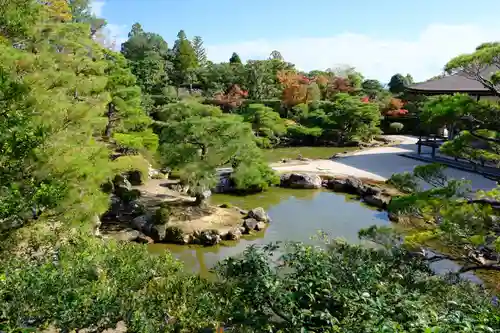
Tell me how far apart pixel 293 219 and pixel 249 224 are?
155 cm

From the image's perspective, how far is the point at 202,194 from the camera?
426 inches

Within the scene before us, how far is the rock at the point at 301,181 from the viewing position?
1433 centimetres

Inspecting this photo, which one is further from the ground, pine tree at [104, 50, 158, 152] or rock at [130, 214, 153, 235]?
pine tree at [104, 50, 158, 152]

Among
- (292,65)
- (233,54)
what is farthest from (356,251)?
(233,54)

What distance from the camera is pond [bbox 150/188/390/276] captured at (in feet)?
28.9

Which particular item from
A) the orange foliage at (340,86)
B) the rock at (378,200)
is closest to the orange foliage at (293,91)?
the orange foliage at (340,86)

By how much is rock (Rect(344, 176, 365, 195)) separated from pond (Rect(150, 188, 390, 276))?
17.2 inches

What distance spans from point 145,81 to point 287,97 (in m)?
9.04

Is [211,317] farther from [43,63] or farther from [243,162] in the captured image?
[243,162]

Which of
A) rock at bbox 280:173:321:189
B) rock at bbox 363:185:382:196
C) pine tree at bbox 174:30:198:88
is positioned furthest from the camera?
pine tree at bbox 174:30:198:88

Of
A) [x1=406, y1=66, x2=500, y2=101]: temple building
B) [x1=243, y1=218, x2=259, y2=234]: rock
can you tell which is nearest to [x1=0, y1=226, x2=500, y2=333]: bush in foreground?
[x1=243, y1=218, x2=259, y2=234]: rock

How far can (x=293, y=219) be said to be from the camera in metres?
11.1

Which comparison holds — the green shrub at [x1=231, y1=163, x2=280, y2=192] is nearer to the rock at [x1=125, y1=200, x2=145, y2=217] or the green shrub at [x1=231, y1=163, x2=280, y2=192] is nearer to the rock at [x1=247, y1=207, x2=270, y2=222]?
the rock at [x1=247, y1=207, x2=270, y2=222]

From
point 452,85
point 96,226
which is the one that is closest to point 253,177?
point 96,226
